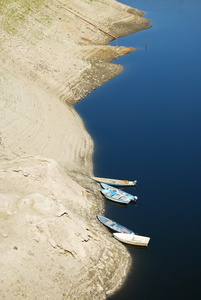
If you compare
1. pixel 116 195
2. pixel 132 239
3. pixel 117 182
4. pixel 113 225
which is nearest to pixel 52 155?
pixel 117 182

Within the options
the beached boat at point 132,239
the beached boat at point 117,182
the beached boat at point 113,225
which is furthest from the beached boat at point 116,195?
the beached boat at point 132,239

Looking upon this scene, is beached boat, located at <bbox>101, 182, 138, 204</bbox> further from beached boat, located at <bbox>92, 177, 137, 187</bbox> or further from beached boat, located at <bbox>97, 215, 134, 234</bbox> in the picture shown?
beached boat, located at <bbox>97, 215, 134, 234</bbox>

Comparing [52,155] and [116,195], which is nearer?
[116,195]

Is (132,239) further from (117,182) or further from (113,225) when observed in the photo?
(117,182)

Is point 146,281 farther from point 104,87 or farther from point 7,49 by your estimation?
point 7,49

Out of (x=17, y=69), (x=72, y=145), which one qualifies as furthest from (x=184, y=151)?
(x=17, y=69)

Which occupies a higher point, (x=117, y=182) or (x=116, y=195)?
(x=117, y=182)
